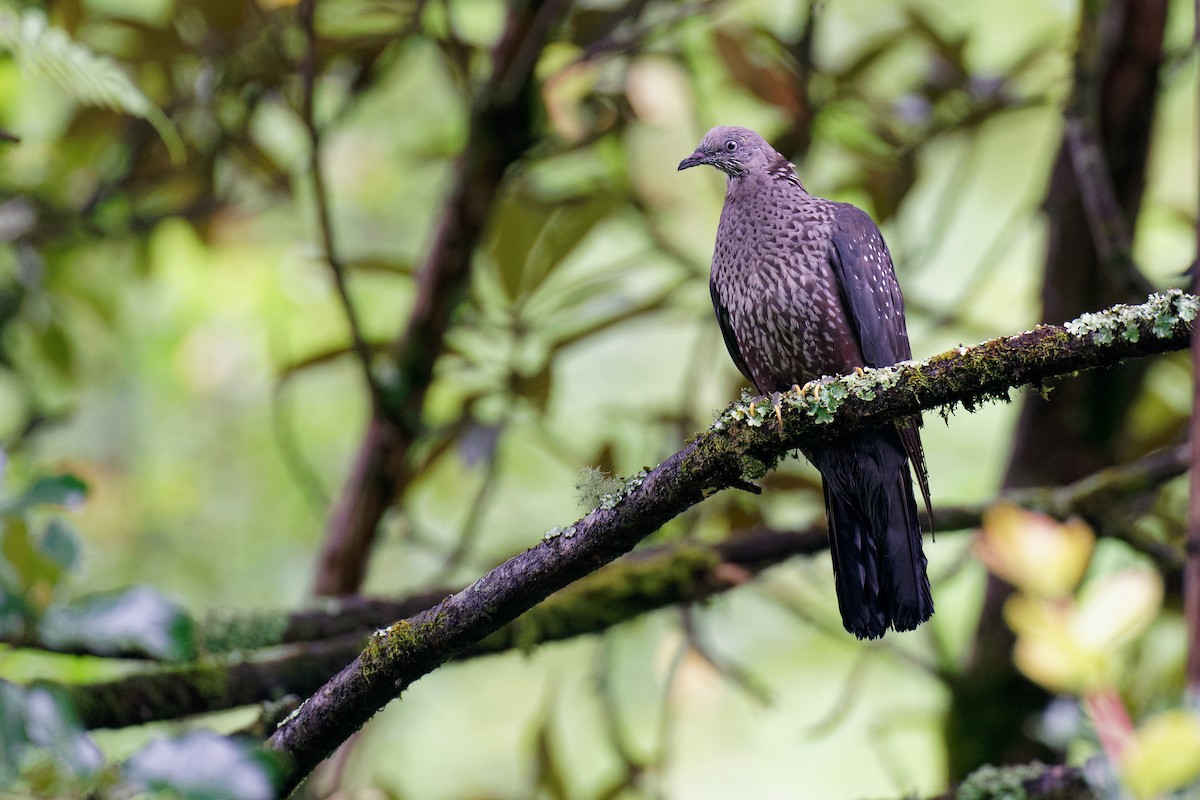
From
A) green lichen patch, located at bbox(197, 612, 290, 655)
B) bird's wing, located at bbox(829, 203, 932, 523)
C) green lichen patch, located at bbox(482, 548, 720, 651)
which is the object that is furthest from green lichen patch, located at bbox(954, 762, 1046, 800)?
green lichen patch, located at bbox(197, 612, 290, 655)

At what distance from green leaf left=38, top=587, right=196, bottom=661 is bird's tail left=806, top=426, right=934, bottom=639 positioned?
1.74m

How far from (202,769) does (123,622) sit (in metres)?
0.27

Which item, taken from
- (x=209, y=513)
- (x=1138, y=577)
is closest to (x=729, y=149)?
(x=1138, y=577)

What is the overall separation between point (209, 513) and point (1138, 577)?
19.8 ft

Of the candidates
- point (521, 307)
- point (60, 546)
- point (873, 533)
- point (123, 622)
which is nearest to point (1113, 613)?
point (123, 622)

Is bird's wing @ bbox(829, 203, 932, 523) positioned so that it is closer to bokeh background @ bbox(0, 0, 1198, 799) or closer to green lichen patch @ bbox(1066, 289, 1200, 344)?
bokeh background @ bbox(0, 0, 1198, 799)

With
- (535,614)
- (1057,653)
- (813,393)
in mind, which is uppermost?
(813,393)

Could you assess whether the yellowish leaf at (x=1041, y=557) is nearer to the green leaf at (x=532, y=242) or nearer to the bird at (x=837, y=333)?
the bird at (x=837, y=333)

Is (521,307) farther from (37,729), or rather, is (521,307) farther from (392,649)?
(37,729)

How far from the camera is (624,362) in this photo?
661 cm

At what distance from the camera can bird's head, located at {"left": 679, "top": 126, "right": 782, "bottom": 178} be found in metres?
3.49

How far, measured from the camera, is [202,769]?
1.25 m

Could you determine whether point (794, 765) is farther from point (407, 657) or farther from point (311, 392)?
point (407, 657)

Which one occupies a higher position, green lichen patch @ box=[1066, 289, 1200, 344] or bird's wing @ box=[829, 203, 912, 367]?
bird's wing @ box=[829, 203, 912, 367]
